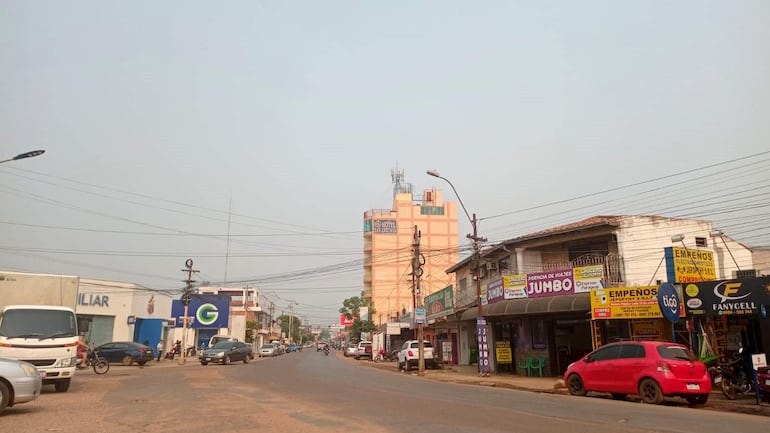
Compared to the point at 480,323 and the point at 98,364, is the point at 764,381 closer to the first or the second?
the point at 480,323

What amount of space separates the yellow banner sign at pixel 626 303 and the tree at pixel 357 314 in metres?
64.7

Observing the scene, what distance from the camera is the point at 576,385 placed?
1719 cm

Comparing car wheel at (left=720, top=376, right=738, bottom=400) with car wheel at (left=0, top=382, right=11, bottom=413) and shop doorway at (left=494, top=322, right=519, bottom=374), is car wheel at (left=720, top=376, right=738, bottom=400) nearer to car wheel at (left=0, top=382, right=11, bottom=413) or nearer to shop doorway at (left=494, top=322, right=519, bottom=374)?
shop doorway at (left=494, top=322, right=519, bottom=374)

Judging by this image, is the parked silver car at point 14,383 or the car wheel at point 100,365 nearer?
the parked silver car at point 14,383

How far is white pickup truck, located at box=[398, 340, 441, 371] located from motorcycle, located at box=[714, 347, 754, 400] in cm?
1929

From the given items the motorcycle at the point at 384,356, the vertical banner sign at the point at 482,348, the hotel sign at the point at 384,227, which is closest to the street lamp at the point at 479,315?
the vertical banner sign at the point at 482,348

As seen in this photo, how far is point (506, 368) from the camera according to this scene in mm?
29375

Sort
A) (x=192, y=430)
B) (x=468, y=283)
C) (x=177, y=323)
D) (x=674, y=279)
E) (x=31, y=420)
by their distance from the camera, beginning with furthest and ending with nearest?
(x=177, y=323), (x=468, y=283), (x=674, y=279), (x=31, y=420), (x=192, y=430)

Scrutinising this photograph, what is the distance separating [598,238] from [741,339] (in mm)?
Result: 8109

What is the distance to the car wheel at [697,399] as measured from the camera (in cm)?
1440

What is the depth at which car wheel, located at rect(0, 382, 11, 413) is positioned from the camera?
10547 millimetres

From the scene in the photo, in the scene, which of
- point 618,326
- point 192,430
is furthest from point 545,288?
point 192,430

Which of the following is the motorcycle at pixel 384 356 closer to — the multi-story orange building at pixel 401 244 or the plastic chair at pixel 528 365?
the plastic chair at pixel 528 365

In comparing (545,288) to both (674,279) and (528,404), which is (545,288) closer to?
(674,279)
